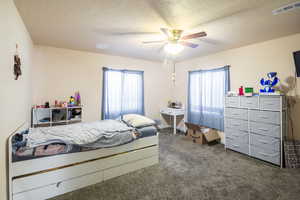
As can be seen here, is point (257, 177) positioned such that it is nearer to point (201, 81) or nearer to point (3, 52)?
point (201, 81)

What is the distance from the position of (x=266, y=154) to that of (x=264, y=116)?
0.70 meters

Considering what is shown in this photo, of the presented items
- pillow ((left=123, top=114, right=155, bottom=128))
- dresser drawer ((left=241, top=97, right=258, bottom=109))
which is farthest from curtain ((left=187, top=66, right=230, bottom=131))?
pillow ((left=123, top=114, right=155, bottom=128))

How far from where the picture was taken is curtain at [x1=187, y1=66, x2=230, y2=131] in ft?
11.9

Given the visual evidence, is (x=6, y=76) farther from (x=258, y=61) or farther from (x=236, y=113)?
(x=258, y=61)

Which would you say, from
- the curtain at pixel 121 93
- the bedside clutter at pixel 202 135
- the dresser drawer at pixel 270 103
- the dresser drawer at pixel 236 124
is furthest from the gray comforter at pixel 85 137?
the dresser drawer at pixel 270 103

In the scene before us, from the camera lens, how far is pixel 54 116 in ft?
10.5

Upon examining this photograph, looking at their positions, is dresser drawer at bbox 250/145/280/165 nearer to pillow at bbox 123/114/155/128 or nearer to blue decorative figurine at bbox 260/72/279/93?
blue decorative figurine at bbox 260/72/279/93

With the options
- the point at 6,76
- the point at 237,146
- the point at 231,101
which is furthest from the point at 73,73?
the point at 237,146

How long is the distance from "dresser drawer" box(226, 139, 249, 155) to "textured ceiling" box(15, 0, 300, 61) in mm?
2154

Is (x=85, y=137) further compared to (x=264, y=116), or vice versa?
(x=264, y=116)

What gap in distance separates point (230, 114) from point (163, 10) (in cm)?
258

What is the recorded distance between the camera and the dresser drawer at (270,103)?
2.42 m

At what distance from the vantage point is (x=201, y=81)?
4.11 metres

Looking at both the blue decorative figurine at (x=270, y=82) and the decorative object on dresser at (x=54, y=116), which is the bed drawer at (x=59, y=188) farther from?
the blue decorative figurine at (x=270, y=82)
